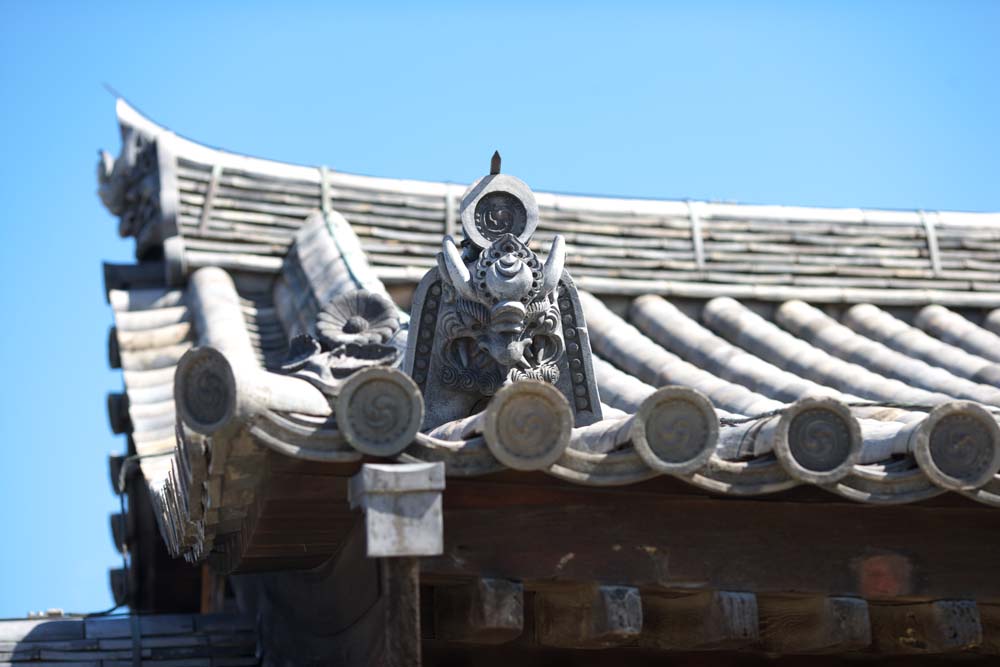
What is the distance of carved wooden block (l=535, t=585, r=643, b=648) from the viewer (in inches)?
220

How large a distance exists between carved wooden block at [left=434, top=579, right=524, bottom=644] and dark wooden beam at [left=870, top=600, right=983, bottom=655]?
1.42 metres

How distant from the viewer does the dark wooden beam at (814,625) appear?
5.89 metres

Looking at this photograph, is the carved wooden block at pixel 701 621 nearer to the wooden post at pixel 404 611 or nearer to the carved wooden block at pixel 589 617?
the carved wooden block at pixel 589 617

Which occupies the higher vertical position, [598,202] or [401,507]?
[598,202]

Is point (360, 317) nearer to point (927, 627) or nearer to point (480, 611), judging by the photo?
point (480, 611)

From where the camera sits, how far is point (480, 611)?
546 centimetres

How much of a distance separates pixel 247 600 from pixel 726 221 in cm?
442

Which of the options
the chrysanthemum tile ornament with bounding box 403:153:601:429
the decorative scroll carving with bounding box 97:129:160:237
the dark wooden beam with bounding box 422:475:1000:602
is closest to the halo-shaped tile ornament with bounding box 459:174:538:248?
the chrysanthemum tile ornament with bounding box 403:153:601:429

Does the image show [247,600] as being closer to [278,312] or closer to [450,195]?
[278,312]

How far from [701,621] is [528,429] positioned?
123 cm

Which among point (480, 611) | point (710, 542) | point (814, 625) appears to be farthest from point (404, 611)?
point (814, 625)

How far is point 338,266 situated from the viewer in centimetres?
938

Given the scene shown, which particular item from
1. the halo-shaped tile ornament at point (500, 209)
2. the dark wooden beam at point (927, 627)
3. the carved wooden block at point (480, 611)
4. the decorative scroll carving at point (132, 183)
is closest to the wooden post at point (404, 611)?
the carved wooden block at point (480, 611)

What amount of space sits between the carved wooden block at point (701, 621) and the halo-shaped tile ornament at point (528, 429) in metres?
1.03
